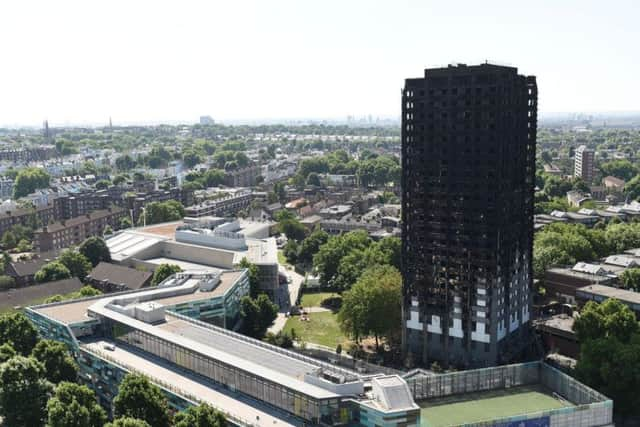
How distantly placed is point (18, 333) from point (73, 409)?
64.5ft

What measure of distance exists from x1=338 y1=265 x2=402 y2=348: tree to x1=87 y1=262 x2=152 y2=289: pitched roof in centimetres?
3442

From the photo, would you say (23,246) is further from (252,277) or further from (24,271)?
(252,277)

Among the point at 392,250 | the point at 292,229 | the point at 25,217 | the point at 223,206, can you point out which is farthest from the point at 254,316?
the point at 25,217

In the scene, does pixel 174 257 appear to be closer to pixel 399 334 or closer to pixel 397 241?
pixel 397 241

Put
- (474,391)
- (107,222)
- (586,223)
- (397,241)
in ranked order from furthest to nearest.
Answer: (107,222), (586,223), (397,241), (474,391)

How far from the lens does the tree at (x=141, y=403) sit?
48.1 meters

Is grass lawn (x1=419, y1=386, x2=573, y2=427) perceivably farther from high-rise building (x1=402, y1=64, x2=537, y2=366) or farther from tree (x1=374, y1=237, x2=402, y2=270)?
tree (x1=374, y1=237, x2=402, y2=270)

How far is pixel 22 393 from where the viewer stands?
2099 inches

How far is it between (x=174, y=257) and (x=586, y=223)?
86014 millimetres

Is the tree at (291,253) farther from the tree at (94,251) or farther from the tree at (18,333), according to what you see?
the tree at (18,333)

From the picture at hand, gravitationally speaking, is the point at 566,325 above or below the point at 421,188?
below

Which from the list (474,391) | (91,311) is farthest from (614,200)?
(91,311)

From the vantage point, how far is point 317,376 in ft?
156

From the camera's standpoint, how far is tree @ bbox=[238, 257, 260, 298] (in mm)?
90812
